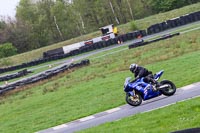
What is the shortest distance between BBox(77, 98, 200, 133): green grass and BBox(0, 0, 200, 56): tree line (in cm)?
6812

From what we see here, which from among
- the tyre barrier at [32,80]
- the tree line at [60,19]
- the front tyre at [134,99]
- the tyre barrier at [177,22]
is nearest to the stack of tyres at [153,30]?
the tyre barrier at [177,22]

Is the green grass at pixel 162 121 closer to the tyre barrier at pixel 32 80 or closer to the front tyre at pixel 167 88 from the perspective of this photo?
the front tyre at pixel 167 88

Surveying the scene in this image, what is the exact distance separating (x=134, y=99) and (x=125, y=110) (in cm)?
60

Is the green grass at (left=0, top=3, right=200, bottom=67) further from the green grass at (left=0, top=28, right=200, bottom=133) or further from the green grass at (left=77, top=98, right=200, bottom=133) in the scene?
the green grass at (left=77, top=98, right=200, bottom=133)

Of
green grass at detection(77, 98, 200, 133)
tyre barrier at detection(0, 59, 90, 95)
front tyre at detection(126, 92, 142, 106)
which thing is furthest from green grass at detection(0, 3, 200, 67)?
green grass at detection(77, 98, 200, 133)

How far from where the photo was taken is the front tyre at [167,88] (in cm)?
1481

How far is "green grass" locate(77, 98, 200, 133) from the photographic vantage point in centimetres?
983

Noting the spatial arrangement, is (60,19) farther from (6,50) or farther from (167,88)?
(167,88)

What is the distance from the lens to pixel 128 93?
15.2 meters

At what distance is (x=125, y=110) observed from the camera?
48.6 ft

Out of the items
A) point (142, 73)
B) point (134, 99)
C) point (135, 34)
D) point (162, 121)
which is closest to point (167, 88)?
point (142, 73)

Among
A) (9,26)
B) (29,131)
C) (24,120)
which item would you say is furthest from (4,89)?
(9,26)

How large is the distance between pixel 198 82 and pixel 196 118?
6390 millimetres

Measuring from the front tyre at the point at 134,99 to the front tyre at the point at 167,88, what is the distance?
895 mm
